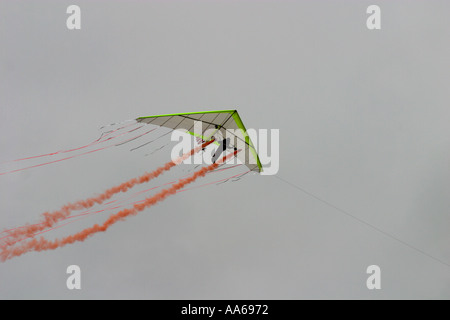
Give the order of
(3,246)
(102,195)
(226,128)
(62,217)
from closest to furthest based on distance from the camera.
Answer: (3,246) → (62,217) → (102,195) → (226,128)

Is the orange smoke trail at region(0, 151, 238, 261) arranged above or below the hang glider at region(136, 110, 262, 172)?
below

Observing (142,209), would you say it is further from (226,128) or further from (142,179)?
Result: (226,128)

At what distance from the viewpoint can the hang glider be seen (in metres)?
35.3

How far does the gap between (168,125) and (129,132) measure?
586 centimetres

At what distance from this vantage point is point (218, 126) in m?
37.5

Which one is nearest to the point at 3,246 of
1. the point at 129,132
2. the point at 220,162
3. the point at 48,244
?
the point at 48,244

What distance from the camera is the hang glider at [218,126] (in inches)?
1389

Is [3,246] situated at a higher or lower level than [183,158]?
lower

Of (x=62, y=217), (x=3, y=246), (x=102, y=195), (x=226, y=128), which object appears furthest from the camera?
(x=226, y=128)

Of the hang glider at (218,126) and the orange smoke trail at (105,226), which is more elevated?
the hang glider at (218,126)

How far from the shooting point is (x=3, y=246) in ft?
100

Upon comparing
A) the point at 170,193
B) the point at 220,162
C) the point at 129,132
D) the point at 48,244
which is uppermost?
the point at 129,132

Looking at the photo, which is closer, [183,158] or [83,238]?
[83,238]

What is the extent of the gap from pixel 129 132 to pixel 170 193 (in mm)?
7331
